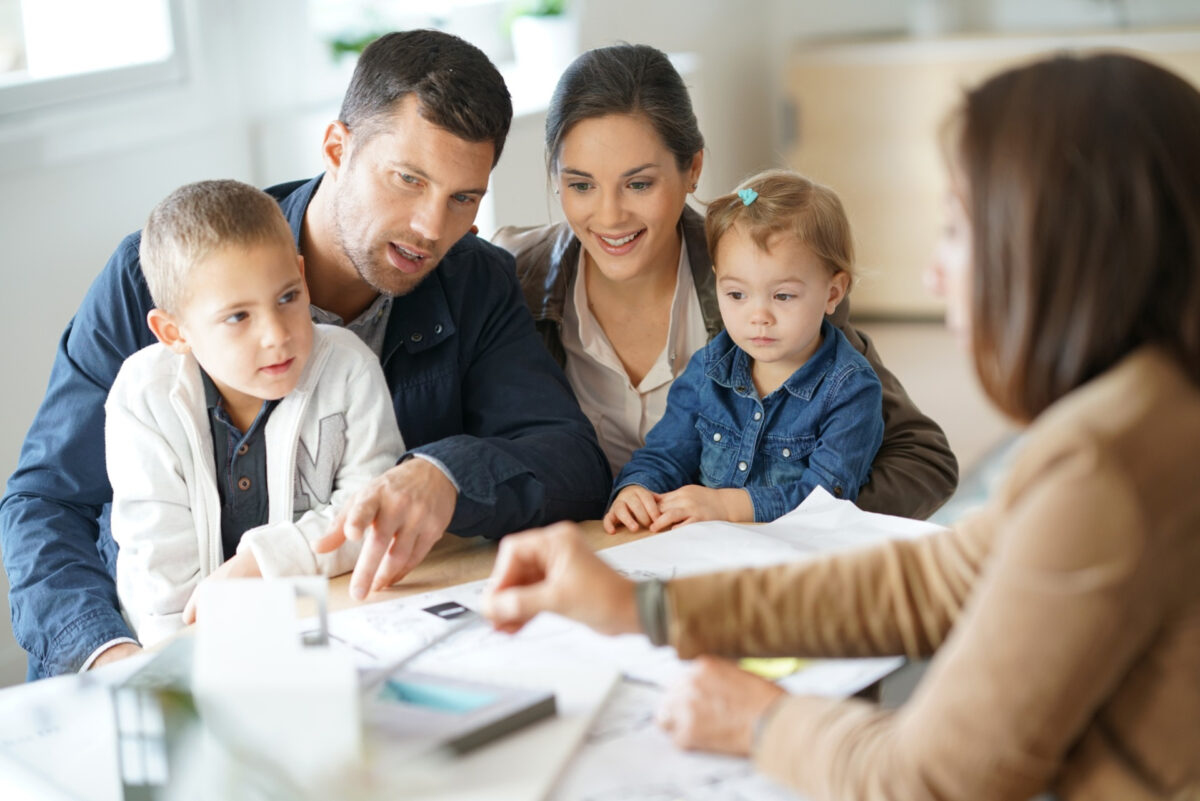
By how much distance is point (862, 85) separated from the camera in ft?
16.6

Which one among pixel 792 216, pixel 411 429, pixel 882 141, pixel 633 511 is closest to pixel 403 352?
pixel 411 429

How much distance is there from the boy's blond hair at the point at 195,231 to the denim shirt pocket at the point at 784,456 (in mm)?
681

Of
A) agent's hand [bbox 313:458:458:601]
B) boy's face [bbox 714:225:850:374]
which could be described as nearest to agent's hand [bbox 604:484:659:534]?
agent's hand [bbox 313:458:458:601]

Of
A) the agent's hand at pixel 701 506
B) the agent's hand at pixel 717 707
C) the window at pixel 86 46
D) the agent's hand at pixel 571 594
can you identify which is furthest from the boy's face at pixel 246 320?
the window at pixel 86 46

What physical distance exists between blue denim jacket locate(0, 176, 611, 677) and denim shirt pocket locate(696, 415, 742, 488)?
140 mm

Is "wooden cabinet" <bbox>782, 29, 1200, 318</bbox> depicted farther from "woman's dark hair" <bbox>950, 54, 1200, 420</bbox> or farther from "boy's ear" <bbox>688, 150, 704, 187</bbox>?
"woman's dark hair" <bbox>950, 54, 1200, 420</bbox>

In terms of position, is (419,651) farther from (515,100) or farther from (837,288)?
(515,100)

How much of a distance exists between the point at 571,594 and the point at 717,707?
5.4 inches

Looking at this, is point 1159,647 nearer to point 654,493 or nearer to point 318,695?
point 318,695

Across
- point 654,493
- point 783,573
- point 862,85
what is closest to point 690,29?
point 862,85

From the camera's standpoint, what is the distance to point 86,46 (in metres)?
2.68

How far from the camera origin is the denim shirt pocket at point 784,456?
67.6 inches

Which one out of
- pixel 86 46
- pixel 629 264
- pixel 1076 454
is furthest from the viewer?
pixel 86 46

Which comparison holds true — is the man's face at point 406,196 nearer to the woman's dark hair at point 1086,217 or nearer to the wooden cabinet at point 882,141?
the woman's dark hair at point 1086,217
